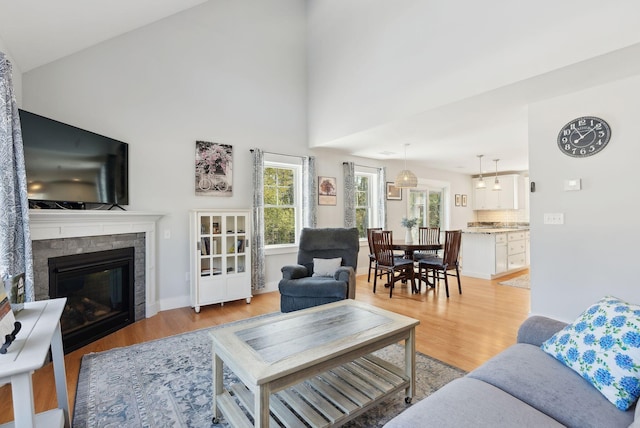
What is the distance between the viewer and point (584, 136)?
115 inches

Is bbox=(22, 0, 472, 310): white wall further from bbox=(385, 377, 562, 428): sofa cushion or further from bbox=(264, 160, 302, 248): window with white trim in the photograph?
bbox=(385, 377, 562, 428): sofa cushion

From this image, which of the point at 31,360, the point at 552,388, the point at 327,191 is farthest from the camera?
the point at 327,191

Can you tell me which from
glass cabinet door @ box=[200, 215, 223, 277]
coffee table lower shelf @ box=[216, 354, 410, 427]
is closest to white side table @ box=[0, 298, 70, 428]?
coffee table lower shelf @ box=[216, 354, 410, 427]

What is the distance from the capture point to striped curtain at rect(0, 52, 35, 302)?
2.06 m

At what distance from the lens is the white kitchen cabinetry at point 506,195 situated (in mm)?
7922

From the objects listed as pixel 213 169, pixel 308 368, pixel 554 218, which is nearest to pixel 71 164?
pixel 213 169

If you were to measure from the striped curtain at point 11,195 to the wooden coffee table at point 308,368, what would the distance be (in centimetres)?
164

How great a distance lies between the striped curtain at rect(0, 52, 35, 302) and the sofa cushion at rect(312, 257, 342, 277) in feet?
8.44

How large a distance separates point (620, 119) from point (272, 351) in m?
3.56

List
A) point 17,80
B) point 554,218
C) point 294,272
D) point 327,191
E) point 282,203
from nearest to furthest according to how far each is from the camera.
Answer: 1. point 17,80
2. point 554,218
3. point 294,272
4. point 282,203
5. point 327,191

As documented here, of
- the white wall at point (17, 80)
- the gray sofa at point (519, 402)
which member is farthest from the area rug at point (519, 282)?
the white wall at point (17, 80)

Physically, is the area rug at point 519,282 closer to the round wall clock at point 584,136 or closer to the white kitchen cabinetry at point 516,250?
the white kitchen cabinetry at point 516,250

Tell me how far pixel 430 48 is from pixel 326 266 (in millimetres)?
2746

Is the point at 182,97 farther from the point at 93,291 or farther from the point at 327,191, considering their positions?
the point at 327,191
